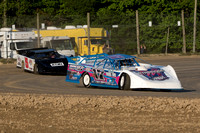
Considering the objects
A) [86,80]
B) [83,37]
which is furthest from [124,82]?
[83,37]

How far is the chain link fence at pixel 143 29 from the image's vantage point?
34.0 meters

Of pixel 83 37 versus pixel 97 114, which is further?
pixel 83 37

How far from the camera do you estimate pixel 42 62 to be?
72.7 ft

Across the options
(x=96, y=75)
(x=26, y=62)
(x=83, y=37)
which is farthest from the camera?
(x=83, y=37)

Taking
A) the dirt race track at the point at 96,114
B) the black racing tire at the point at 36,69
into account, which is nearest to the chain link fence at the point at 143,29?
the black racing tire at the point at 36,69

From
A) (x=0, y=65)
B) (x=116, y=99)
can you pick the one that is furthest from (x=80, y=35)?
(x=116, y=99)

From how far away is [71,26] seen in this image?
111ft

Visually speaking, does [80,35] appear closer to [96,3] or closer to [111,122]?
[96,3]

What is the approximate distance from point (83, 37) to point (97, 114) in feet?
73.2

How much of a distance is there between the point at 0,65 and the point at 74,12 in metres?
20.3

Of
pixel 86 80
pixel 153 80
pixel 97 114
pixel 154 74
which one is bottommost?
pixel 97 114

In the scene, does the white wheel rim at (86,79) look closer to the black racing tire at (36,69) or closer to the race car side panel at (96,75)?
the race car side panel at (96,75)

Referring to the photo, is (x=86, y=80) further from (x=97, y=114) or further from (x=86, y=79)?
(x=97, y=114)

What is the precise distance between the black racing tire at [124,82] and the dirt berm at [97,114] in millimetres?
2835
